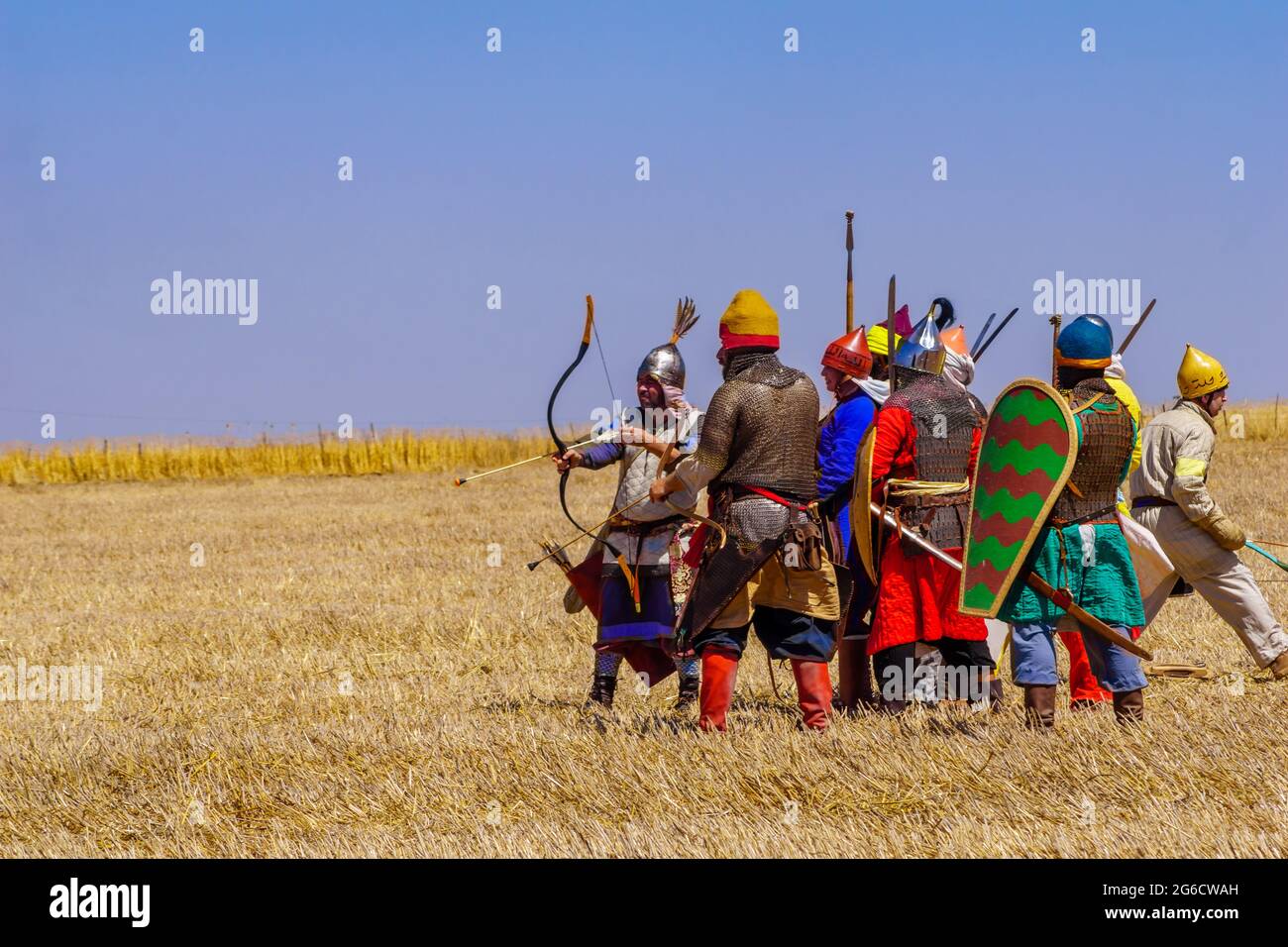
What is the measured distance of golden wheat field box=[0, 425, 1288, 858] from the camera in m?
5.20

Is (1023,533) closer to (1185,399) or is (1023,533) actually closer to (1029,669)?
(1029,669)

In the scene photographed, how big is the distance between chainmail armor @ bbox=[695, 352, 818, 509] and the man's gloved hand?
2132mm

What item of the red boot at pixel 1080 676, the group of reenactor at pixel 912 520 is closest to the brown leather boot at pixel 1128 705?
the group of reenactor at pixel 912 520

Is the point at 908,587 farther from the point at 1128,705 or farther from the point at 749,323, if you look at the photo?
the point at 749,323

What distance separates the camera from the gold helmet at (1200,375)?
301 inches

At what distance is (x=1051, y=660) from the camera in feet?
20.8

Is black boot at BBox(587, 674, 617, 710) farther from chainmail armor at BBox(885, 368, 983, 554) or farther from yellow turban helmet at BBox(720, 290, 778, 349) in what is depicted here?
yellow turban helmet at BBox(720, 290, 778, 349)

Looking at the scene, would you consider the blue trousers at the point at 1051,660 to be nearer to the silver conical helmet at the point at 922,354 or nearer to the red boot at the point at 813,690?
the red boot at the point at 813,690

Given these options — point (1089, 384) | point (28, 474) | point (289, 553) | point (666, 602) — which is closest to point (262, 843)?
point (666, 602)

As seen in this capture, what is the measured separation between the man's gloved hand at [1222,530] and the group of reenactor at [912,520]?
11 millimetres

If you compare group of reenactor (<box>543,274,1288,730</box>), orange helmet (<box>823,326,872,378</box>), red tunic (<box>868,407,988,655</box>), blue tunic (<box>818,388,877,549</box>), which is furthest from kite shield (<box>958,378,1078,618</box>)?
orange helmet (<box>823,326,872,378</box>)

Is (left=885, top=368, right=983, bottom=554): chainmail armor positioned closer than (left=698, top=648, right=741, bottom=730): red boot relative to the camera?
No

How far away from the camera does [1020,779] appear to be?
221 inches

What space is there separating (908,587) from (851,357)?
1182mm
